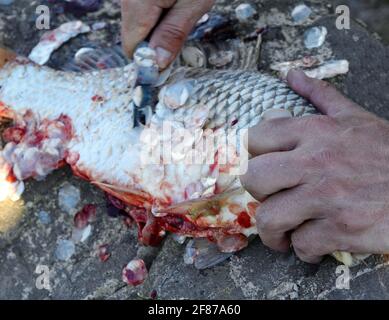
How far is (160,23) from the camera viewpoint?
2.02 metres

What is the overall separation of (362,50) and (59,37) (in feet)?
3.80

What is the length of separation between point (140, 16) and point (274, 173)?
24.7 inches

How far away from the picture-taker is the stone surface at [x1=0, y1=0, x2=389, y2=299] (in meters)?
1.97

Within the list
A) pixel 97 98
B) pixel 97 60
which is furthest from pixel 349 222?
pixel 97 60

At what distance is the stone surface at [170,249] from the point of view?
1.97m

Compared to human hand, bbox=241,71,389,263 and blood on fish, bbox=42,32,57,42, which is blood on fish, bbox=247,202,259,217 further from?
blood on fish, bbox=42,32,57,42

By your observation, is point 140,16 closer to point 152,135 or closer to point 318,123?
point 152,135

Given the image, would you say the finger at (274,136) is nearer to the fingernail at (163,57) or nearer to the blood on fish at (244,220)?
the blood on fish at (244,220)

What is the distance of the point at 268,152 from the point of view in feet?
6.05

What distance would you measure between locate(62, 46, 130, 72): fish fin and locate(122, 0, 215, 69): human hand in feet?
1.21

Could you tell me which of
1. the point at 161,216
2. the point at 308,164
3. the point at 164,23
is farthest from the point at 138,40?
the point at 308,164

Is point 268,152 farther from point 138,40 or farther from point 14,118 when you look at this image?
point 14,118

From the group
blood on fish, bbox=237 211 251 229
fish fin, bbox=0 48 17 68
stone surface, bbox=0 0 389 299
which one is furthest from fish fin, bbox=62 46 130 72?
blood on fish, bbox=237 211 251 229

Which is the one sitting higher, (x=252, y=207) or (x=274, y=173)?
(x=274, y=173)
